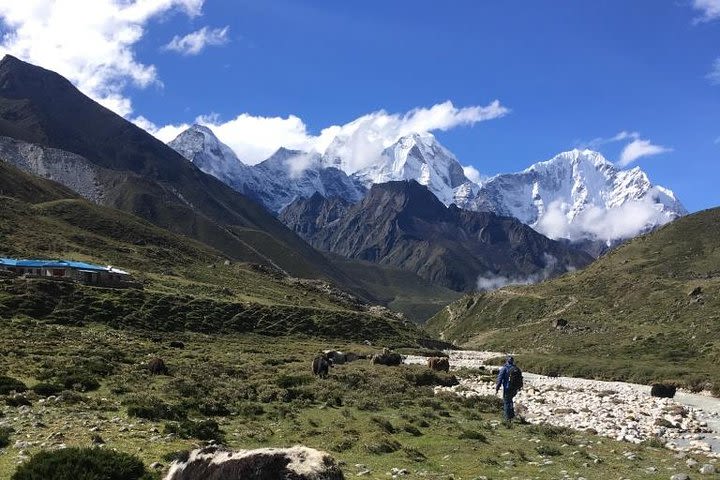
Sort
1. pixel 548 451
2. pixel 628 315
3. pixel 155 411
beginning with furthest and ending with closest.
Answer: pixel 628 315
pixel 155 411
pixel 548 451

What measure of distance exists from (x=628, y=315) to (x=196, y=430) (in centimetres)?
10654

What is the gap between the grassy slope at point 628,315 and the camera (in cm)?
7931

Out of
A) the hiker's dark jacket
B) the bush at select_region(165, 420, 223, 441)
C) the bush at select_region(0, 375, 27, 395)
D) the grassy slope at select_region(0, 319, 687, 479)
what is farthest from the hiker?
the bush at select_region(0, 375, 27, 395)

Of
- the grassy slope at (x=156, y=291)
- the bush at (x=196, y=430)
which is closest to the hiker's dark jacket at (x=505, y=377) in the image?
the bush at (x=196, y=430)

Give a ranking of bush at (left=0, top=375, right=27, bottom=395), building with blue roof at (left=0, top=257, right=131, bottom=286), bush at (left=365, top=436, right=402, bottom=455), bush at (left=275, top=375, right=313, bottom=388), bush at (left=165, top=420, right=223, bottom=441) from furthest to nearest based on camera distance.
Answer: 1. building with blue roof at (left=0, top=257, right=131, bottom=286)
2. bush at (left=275, top=375, right=313, bottom=388)
3. bush at (left=0, top=375, right=27, bottom=395)
4. bush at (left=165, top=420, right=223, bottom=441)
5. bush at (left=365, top=436, right=402, bottom=455)

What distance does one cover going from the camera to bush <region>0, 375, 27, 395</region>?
2662 centimetres

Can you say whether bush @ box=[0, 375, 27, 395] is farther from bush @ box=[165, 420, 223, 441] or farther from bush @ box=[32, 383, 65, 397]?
bush @ box=[165, 420, 223, 441]

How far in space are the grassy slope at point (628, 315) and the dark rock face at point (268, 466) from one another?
55.4m

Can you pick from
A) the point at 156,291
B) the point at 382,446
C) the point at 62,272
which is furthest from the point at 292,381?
the point at 62,272

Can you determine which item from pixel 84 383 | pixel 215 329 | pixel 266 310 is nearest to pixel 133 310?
pixel 215 329

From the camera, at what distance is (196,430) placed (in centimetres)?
2219

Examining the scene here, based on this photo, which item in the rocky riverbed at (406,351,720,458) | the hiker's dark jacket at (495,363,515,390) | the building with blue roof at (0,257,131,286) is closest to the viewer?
the rocky riverbed at (406,351,720,458)

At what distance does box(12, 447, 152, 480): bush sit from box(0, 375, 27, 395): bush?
1464 centimetres

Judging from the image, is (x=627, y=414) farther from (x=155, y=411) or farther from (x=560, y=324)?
(x=560, y=324)
